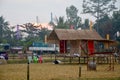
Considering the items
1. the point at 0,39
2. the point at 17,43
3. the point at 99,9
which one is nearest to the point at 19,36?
the point at 17,43

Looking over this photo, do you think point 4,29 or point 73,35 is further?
point 4,29

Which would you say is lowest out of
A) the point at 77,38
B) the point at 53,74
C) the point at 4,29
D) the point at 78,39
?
the point at 53,74

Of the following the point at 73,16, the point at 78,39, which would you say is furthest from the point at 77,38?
the point at 73,16

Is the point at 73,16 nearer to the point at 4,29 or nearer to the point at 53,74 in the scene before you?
the point at 4,29

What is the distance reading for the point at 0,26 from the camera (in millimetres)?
68688

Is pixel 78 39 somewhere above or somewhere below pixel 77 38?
below

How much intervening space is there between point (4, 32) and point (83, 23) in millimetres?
19543

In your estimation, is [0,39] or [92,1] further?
[92,1]

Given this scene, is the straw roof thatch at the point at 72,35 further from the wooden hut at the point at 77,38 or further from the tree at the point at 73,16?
the tree at the point at 73,16

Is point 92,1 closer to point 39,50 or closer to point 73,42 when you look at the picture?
point 39,50

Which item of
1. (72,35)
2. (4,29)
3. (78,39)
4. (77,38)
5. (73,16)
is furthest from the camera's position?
(73,16)

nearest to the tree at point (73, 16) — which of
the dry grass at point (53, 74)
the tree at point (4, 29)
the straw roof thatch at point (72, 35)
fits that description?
the tree at point (4, 29)

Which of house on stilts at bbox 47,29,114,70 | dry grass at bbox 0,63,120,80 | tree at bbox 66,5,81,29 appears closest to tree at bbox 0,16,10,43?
tree at bbox 66,5,81,29

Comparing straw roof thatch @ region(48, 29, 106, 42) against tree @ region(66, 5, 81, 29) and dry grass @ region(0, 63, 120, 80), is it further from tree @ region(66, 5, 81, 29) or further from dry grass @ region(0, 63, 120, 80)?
tree @ region(66, 5, 81, 29)
